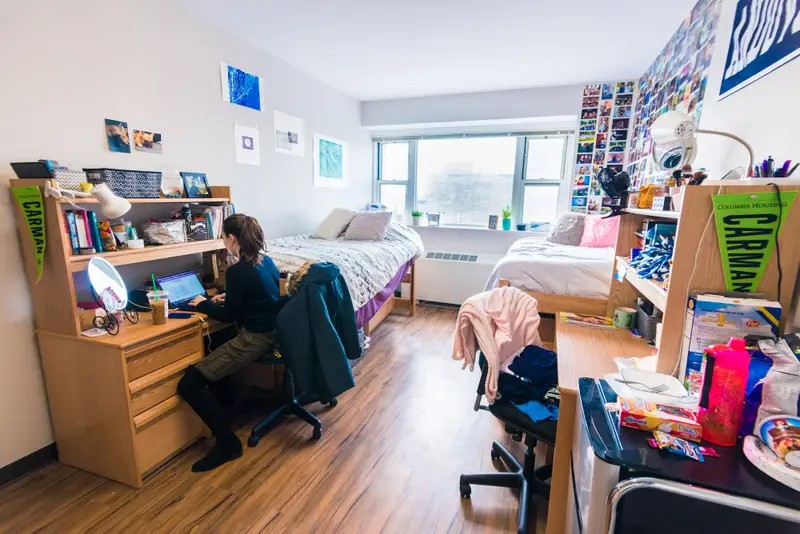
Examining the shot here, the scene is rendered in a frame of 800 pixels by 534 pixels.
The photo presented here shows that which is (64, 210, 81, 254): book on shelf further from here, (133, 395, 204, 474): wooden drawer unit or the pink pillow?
the pink pillow

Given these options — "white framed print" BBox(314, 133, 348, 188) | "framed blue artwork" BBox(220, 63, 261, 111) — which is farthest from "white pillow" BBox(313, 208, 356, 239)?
"framed blue artwork" BBox(220, 63, 261, 111)

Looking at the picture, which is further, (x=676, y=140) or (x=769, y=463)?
(x=676, y=140)

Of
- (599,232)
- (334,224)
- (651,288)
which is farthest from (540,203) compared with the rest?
(651,288)

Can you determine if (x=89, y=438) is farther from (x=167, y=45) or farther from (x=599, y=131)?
(x=599, y=131)

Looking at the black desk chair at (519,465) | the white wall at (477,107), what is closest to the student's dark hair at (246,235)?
the black desk chair at (519,465)

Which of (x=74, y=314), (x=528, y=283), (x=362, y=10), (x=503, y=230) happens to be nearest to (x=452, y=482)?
(x=528, y=283)

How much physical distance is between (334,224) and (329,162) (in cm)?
82

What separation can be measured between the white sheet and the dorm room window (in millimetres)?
1883

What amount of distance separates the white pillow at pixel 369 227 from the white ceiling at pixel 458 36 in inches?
53.9

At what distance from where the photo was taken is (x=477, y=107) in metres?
4.18

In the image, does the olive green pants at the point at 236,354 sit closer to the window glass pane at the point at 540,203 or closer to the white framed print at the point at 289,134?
the white framed print at the point at 289,134

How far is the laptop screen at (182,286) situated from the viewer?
81.6 inches

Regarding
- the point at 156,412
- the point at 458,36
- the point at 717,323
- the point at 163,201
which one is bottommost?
the point at 156,412

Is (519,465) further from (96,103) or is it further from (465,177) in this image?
(465,177)
